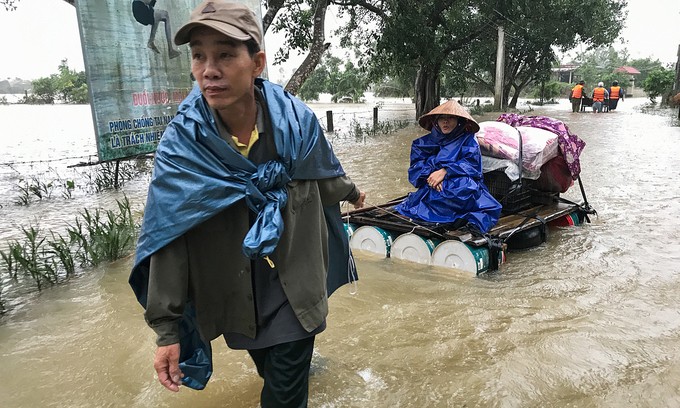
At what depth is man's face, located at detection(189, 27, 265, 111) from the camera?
1.58 meters

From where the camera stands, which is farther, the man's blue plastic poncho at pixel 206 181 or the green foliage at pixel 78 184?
the green foliage at pixel 78 184

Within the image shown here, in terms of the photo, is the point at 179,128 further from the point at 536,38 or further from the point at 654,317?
the point at 536,38

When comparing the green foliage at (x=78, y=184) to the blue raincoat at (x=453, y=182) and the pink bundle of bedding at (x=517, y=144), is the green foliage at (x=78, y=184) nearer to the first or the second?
the blue raincoat at (x=453, y=182)

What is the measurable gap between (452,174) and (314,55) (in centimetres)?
A: 540

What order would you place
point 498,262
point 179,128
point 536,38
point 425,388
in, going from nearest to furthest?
point 179,128 < point 425,388 < point 498,262 < point 536,38

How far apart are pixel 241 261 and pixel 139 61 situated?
14.3 ft

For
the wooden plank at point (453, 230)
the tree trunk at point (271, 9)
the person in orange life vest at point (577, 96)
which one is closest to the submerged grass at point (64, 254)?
the wooden plank at point (453, 230)

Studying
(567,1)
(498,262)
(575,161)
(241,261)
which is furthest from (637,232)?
(567,1)

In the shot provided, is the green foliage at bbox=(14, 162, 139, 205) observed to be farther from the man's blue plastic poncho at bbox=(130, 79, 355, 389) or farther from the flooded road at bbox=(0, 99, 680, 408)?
the man's blue plastic poncho at bbox=(130, 79, 355, 389)

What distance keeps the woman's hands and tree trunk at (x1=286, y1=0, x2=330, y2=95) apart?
4754 mm

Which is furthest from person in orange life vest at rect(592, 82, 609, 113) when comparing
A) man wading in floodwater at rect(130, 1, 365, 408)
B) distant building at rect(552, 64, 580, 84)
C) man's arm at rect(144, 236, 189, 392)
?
distant building at rect(552, 64, 580, 84)

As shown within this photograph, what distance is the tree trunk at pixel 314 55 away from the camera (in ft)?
29.1

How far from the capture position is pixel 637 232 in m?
5.67

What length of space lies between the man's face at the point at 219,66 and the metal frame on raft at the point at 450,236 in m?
2.53
